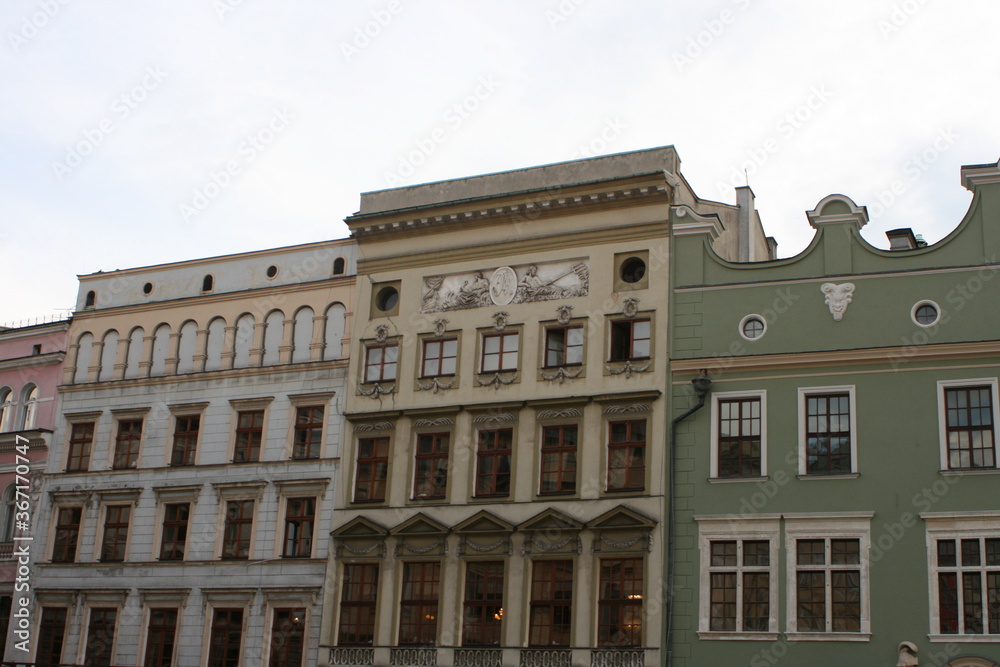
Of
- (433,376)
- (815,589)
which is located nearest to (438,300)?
(433,376)

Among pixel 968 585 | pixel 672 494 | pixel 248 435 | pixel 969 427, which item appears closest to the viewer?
pixel 968 585

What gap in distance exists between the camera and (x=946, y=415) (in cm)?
3120

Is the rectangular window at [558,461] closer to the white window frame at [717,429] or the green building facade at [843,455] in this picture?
the green building facade at [843,455]

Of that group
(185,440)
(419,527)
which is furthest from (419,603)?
(185,440)

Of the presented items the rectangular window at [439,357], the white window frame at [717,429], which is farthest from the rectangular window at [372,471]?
the white window frame at [717,429]

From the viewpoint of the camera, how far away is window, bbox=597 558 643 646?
3281 centimetres

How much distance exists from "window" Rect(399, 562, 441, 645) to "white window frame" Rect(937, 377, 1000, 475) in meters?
13.4

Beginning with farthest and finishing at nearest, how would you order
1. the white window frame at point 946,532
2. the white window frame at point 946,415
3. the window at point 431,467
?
the window at point 431,467 → the white window frame at point 946,415 → the white window frame at point 946,532

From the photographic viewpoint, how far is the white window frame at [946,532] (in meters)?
29.6

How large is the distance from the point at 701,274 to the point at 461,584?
10.4 meters

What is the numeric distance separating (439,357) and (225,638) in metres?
10.2

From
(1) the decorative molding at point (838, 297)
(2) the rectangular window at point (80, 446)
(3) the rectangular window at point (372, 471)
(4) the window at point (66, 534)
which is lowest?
(4) the window at point (66, 534)

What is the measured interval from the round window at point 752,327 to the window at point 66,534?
21.7m

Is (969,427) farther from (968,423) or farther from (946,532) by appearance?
(946,532)
